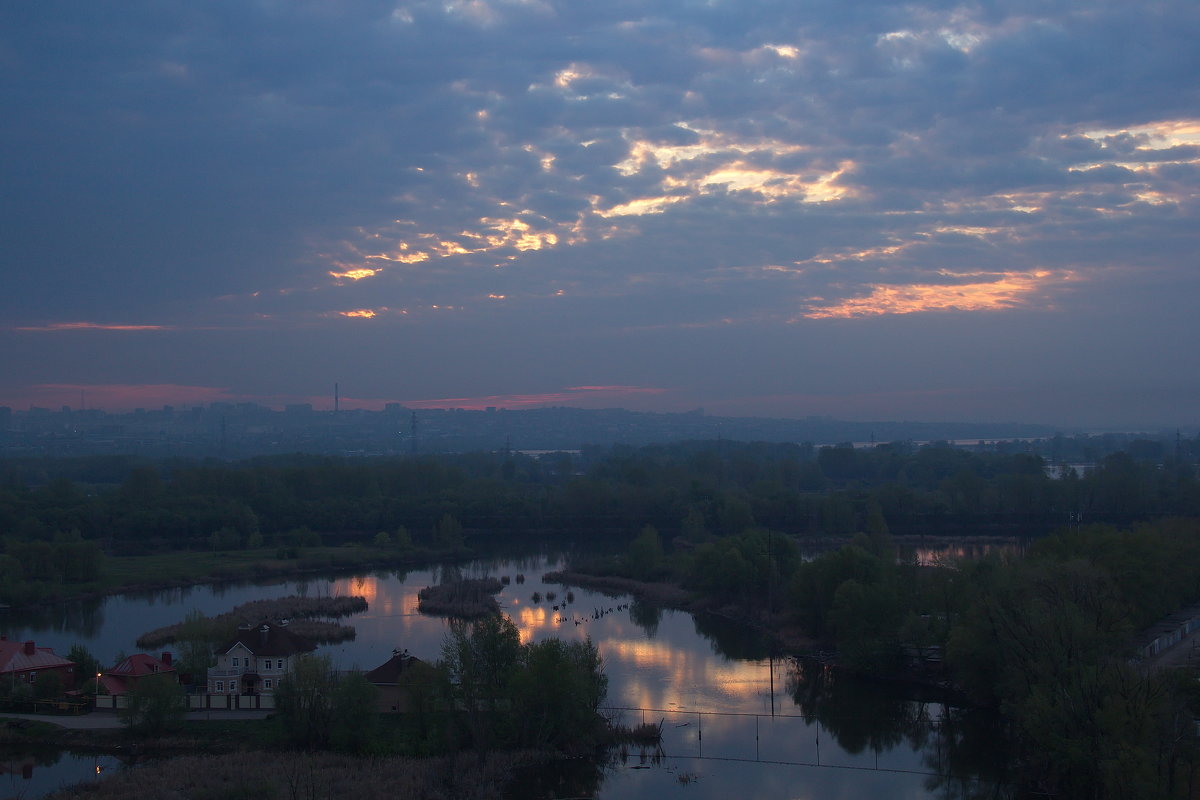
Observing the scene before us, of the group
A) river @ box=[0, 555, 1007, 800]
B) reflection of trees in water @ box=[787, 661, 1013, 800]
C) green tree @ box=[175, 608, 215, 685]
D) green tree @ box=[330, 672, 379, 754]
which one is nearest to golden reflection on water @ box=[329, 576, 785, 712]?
river @ box=[0, 555, 1007, 800]

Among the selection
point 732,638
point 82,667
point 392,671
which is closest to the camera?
point 392,671

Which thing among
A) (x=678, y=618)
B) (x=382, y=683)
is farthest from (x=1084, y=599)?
(x=678, y=618)

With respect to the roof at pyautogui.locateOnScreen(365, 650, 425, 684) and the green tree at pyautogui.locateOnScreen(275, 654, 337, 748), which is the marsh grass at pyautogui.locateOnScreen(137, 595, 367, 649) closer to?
the roof at pyautogui.locateOnScreen(365, 650, 425, 684)

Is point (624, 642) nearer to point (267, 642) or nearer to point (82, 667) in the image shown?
point (267, 642)

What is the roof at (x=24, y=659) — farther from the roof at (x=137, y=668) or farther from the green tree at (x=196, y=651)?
the green tree at (x=196, y=651)

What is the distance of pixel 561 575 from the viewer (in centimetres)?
2633

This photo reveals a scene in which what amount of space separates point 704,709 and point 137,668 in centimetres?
735

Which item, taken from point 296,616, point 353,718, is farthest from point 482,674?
point 296,616

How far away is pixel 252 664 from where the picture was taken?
12781 mm

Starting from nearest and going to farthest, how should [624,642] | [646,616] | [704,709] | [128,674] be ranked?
[128,674] → [704,709] → [624,642] → [646,616]

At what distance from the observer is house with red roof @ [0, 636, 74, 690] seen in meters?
13.0

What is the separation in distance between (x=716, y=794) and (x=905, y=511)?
2773 cm

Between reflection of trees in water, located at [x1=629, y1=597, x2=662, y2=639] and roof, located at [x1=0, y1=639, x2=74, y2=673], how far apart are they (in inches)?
376

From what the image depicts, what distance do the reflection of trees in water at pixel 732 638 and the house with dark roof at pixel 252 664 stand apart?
730 centimetres
